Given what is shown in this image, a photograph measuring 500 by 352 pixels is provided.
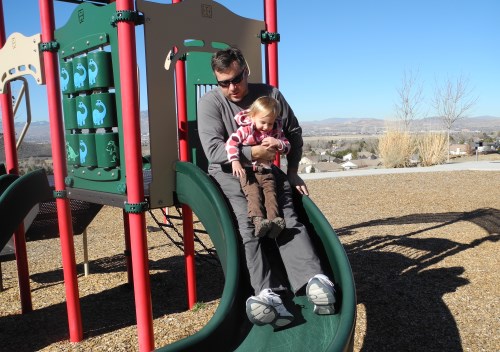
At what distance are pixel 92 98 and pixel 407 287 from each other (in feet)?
11.0

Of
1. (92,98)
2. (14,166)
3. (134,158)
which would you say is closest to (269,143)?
(134,158)

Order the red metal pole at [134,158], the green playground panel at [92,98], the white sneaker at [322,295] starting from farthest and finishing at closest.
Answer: the green playground panel at [92,98] < the red metal pole at [134,158] < the white sneaker at [322,295]

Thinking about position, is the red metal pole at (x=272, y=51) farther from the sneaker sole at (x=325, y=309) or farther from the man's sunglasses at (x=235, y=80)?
the sneaker sole at (x=325, y=309)

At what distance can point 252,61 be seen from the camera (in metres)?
3.92

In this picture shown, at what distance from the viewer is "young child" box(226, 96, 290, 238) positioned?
2748mm

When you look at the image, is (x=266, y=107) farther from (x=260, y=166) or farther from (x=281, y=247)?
(x=281, y=247)

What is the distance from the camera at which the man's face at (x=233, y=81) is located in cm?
289

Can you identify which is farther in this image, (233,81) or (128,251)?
(128,251)

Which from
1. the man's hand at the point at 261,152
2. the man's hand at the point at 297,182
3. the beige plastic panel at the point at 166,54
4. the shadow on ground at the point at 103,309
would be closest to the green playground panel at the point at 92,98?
the beige plastic panel at the point at 166,54

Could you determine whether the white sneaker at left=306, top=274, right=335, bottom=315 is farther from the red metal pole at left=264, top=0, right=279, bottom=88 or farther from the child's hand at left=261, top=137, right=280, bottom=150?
the red metal pole at left=264, top=0, right=279, bottom=88

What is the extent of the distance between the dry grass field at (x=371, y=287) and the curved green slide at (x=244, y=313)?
1080mm

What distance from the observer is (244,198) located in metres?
2.89

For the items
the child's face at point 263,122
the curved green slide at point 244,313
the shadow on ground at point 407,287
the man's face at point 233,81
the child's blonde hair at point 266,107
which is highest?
the man's face at point 233,81

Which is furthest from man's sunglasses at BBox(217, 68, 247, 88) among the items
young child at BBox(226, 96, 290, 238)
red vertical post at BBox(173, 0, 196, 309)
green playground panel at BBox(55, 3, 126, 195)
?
red vertical post at BBox(173, 0, 196, 309)
